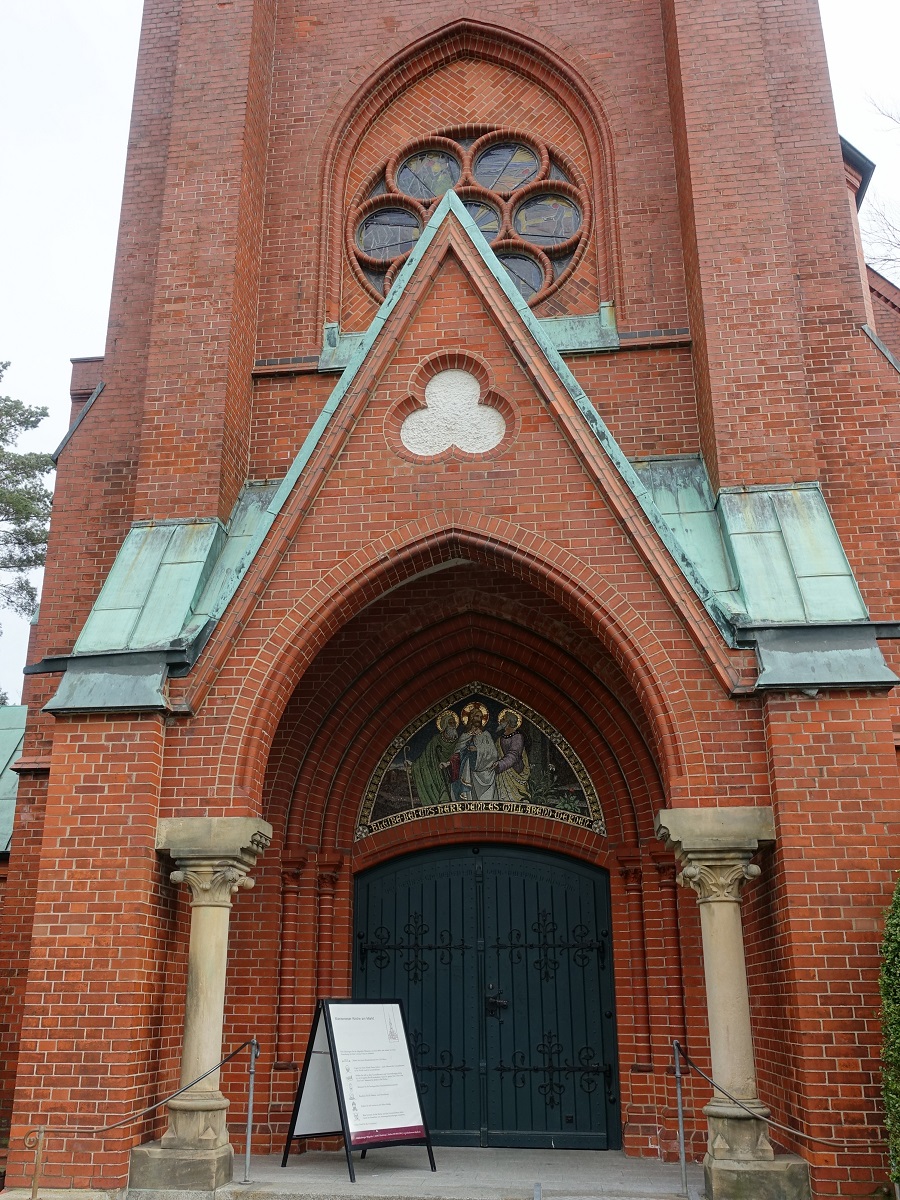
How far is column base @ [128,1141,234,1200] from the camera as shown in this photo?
659 cm

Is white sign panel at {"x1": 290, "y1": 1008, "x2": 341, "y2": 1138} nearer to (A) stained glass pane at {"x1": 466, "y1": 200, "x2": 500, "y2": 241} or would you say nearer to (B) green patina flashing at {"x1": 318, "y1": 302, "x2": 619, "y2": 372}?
(B) green patina flashing at {"x1": 318, "y1": 302, "x2": 619, "y2": 372}

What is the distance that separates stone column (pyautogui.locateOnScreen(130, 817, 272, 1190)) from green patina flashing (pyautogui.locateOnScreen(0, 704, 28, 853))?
3.52m

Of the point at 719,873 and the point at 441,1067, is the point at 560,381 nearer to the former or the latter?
the point at 719,873

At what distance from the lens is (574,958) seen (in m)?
9.02

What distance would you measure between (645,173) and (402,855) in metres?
6.56

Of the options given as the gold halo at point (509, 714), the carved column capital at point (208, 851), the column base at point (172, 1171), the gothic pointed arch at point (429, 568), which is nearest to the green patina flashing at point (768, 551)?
the gothic pointed arch at point (429, 568)

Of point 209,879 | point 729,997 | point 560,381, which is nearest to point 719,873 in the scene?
point 729,997

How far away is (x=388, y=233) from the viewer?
11141mm

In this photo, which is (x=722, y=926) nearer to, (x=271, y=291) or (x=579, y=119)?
(x=271, y=291)

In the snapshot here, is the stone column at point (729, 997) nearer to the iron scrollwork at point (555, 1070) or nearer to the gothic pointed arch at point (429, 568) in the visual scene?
the gothic pointed arch at point (429, 568)

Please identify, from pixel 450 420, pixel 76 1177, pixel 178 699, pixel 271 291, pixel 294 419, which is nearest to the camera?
pixel 76 1177

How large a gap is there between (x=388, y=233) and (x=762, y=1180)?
8.69 metres

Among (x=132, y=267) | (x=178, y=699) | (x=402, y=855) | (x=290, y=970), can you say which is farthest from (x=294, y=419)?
(x=290, y=970)

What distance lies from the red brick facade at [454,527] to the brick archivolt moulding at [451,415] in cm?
5
